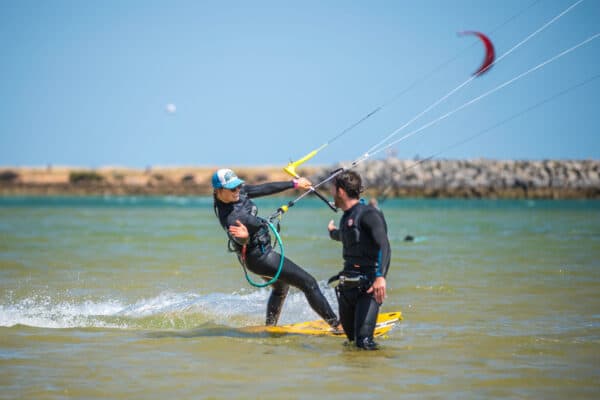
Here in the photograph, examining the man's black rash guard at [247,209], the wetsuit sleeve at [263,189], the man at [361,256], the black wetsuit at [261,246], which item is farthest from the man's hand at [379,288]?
the wetsuit sleeve at [263,189]

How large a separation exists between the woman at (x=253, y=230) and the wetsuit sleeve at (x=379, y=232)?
1.29m

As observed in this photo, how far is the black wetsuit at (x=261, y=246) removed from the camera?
9.35 m

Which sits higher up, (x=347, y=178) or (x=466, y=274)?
(x=347, y=178)

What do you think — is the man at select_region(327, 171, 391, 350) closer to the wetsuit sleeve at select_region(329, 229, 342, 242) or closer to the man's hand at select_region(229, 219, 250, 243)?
the wetsuit sleeve at select_region(329, 229, 342, 242)

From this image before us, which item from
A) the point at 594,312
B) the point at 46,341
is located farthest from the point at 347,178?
the point at 594,312

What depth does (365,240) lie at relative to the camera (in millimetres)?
8320

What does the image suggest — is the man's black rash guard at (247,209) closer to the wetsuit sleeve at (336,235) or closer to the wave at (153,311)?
the wetsuit sleeve at (336,235)

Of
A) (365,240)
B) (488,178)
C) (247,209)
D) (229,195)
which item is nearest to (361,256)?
(365,240)

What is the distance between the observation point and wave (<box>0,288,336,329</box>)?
1080cm

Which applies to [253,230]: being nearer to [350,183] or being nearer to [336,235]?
[336,235]

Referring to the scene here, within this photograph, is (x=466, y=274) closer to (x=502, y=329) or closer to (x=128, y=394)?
(x=502, y=329)

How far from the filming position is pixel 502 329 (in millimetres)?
10195

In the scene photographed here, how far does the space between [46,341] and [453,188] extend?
95.0m

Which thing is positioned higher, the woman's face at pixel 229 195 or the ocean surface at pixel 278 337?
the woman's face at pixel 229 195
